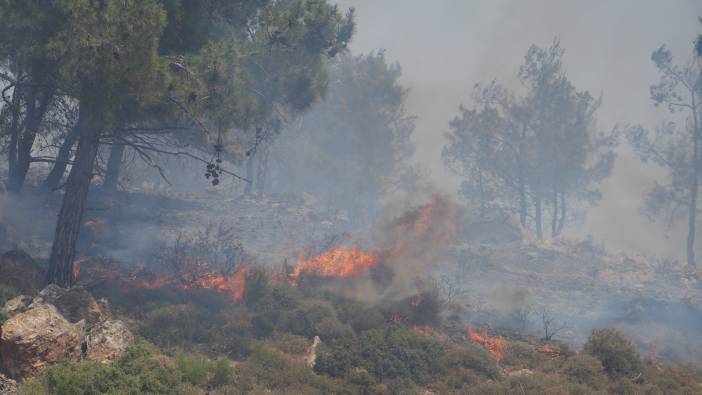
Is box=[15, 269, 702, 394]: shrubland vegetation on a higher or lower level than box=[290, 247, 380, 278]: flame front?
lower

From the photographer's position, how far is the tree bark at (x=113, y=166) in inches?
901

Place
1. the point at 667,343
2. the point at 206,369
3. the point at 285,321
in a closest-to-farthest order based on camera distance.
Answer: the point at 206,369 < the point at 285,321 < the point at 667,343

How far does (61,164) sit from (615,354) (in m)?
20.1

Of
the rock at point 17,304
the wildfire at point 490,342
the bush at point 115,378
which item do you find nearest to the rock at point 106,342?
the bush at point 115,378

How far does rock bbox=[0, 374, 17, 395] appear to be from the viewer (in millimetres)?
6996

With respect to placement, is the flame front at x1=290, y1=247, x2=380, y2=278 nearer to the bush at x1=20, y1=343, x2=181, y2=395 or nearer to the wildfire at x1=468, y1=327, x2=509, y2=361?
the wildfire at x1=468, y1=327, x2=509, y2=361

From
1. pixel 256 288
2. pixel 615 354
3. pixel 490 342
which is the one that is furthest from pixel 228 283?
pixel 615 354

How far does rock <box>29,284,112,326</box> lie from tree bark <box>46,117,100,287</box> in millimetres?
1328

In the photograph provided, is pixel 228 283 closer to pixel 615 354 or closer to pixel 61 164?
pixel 61 164

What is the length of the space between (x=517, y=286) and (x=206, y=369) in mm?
19781

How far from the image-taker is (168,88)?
1148 cm

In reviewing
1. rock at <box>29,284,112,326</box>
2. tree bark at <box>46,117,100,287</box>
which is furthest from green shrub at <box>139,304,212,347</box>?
tree bark at <box>46,117,100,287</box>

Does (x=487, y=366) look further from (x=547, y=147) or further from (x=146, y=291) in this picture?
(x=547, y=147)

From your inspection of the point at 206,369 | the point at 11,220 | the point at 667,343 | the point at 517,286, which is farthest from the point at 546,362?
the point at 11,220
